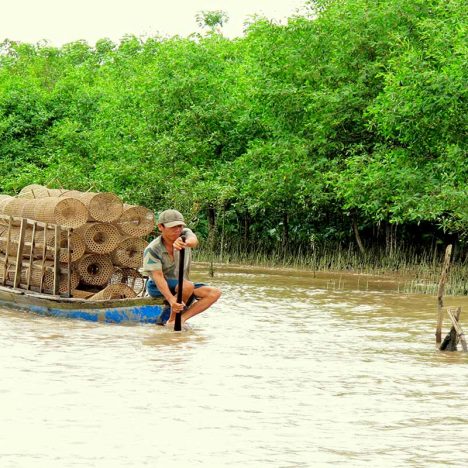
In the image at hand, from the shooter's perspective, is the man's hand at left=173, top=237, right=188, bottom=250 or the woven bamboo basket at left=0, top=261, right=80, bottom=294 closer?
the man's hand at left=173, top=237, right=188, bottom=250

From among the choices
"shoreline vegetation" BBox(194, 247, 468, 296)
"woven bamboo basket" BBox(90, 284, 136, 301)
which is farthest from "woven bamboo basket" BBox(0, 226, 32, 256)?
"shoreline vegetation" BBox(194, 247, 468, 296)

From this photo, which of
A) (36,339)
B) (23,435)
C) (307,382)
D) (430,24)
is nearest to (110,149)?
(430,24)

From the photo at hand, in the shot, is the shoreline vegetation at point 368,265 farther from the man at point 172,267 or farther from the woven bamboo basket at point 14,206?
the woven bamboo basket at point 14,206

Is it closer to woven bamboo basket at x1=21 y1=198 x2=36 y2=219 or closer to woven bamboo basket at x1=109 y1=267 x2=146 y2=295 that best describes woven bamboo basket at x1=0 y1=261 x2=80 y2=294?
woven bamboo basket at x1=109 y1=267 x2=146 y2=295

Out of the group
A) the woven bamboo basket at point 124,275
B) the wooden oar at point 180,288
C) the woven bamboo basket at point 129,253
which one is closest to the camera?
the wooden oar at point 180,288

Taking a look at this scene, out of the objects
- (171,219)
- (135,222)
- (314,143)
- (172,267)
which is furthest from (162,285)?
(314,143)

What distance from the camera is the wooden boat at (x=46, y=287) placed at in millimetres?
14727

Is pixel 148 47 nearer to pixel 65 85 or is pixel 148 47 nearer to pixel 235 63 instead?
pixel 65 85

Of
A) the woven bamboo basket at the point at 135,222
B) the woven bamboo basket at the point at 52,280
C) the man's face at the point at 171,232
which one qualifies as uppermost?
the woven bamboo basket at the point at 135,222

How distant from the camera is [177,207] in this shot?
31.2 m

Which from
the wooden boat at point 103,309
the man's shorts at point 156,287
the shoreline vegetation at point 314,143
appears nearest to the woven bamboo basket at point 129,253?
the wooden boat at point 103,309

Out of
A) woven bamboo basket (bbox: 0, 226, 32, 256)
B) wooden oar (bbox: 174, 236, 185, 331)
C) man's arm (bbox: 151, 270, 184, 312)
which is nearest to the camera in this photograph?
wooden oar (bbox: 174, 236, 185, 331)

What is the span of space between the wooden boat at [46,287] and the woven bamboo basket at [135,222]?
95cm

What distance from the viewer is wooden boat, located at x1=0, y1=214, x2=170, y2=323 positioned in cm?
1473
